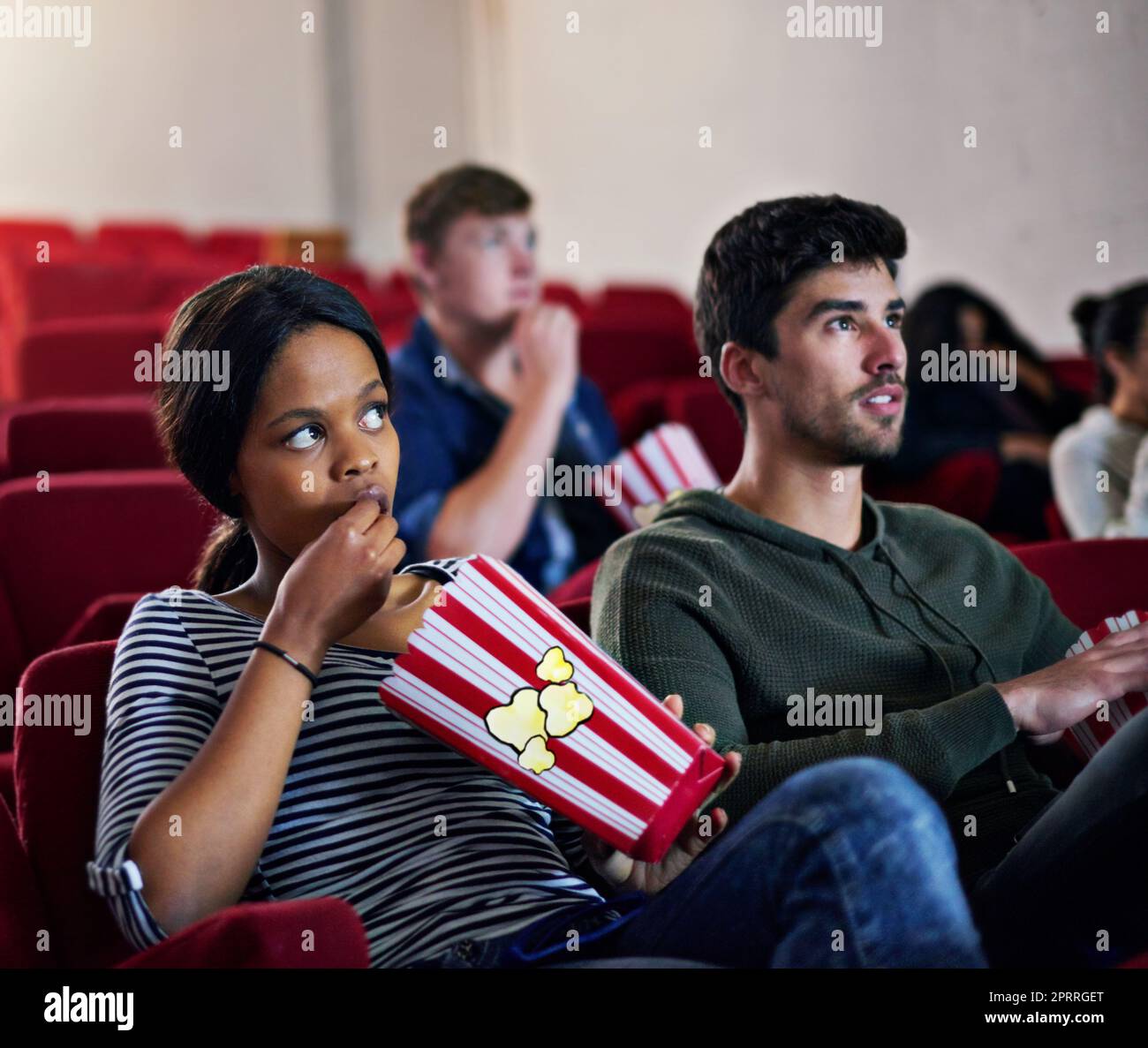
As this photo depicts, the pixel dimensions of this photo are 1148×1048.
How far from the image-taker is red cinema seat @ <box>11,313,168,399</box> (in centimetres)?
307

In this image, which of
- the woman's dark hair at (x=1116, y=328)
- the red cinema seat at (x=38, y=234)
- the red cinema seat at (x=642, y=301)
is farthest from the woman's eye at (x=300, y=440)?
the red cinema seat at (x=38, y=234)

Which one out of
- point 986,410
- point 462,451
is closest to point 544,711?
point 462,451

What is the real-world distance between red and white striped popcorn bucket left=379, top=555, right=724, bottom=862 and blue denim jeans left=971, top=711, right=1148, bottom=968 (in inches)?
13.1

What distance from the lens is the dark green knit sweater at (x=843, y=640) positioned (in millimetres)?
1304

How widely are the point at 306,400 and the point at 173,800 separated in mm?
365

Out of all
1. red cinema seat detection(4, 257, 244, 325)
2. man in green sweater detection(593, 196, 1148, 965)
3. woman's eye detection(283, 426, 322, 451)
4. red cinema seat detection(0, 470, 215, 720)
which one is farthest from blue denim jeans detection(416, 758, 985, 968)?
red cinema seat detection(4, 257, 244, 325)

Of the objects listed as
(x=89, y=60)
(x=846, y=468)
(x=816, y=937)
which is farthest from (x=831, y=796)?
(x=89, y=60)

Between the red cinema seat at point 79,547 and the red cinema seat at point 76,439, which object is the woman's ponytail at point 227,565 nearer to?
the red cinema seat at point 79,547

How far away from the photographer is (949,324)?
3682 millimetres

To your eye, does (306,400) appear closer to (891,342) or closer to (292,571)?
(292,571)

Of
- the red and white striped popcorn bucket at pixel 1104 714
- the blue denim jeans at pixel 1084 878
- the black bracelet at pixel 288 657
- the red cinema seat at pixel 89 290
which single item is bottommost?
the blue denim jeans at pixel 1084 878

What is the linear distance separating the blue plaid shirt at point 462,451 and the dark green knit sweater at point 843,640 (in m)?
0.78

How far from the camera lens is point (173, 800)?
1030mm

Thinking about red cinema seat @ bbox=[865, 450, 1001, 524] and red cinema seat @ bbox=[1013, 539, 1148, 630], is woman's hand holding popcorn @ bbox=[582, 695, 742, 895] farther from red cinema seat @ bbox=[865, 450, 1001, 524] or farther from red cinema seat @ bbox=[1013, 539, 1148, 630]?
red cinema seat @ bbox=[865, 450, 1001, 524]
